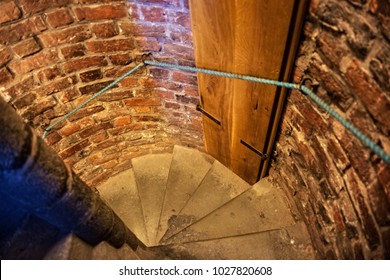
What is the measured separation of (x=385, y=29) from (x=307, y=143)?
68 cm

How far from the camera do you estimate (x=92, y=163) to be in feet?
7.11

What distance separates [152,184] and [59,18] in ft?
4.45

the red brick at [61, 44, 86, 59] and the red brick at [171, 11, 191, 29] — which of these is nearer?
the red brick at [171, 11, 191, 29]

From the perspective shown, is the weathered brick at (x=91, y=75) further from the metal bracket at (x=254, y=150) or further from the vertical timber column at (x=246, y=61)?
the metal bracket at (x=254, y=150)

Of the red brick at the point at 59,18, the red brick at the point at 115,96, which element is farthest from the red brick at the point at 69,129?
the red brick at the point at 59,18

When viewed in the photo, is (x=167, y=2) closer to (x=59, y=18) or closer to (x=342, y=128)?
(x=59, y=18)

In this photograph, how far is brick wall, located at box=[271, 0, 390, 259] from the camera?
2.66ft

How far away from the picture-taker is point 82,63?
1594mm

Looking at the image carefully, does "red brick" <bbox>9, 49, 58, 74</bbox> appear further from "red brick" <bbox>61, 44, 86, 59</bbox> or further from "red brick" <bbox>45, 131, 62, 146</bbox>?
"red brick" <bbox>45, 131, 62, 146</bbox>

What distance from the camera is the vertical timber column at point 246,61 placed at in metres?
1.05

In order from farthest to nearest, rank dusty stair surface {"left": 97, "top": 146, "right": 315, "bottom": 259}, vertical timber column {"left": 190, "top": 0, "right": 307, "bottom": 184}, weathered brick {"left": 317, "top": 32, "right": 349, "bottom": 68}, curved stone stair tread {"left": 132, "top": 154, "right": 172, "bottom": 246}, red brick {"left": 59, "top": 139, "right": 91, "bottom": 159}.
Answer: curved stone stair tread {"left": 132, "top": 154, "right": 172, "bottom": 246}, red brick {"left": 59, "top": 139, "right": 91, "bottom": 159}, dusty stair surface {"left": 97, "top": 146, "right": 315, "bottom": 259}, vertical timber column {"left": 190, "top": 0, "right": 307, "bottom": 184}, weathered brick {"left": 317, "top": 32, "right": 349, "bottom": 68}

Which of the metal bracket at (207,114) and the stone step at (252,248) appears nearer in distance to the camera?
the stone step at (252,248)

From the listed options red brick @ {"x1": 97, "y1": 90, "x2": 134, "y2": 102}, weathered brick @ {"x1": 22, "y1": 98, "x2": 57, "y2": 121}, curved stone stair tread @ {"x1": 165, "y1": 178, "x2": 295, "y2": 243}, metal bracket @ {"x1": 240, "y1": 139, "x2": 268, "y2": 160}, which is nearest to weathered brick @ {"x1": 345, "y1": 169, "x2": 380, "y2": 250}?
metal bracket @ {"x1": 240, "y1": 139, "x2": 268, "y2": 160}
